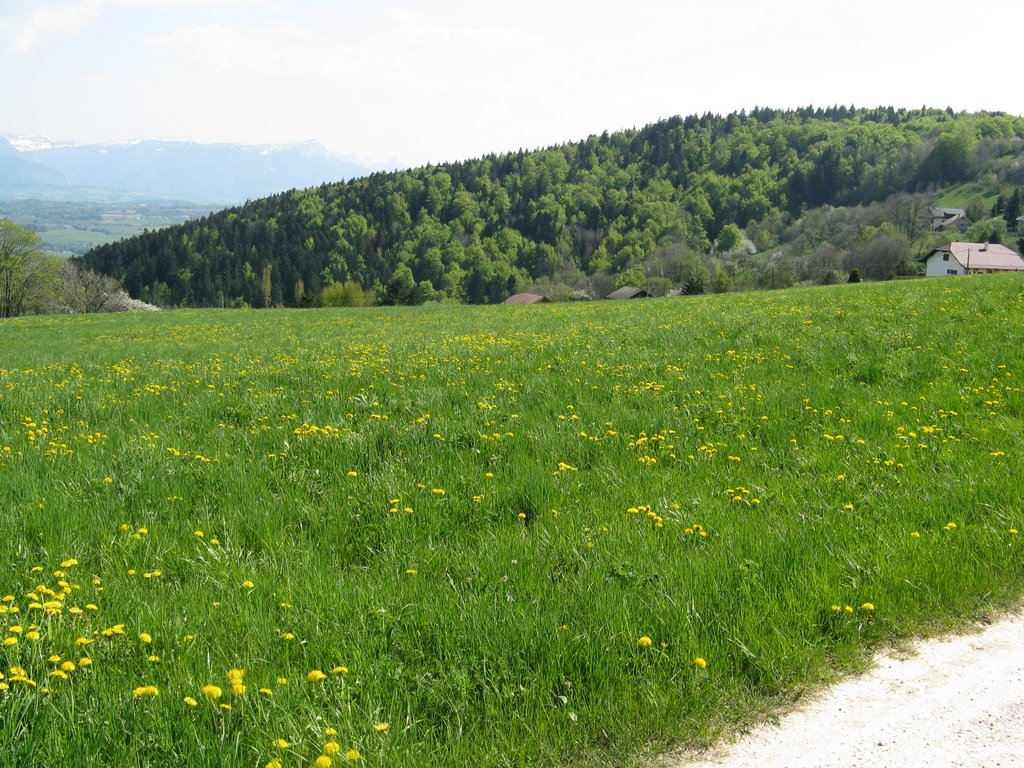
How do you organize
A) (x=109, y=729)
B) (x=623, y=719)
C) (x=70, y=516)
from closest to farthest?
(x=109, y=729) → (x=623, y=719) → (x=70, y=516)

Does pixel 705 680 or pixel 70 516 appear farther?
pixel 70 516

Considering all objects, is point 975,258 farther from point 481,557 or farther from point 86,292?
point 86,292

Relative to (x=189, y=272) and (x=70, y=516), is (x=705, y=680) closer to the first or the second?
(x=70, y=516)

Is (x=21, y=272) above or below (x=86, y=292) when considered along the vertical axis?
above

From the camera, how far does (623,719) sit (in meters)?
3.28

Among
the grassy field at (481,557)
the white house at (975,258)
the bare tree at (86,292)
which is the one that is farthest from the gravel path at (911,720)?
the white house at (975,258)

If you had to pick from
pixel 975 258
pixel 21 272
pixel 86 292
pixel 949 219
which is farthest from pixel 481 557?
pixel 949 219

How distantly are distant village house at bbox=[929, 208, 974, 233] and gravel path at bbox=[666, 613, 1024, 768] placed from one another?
186 m

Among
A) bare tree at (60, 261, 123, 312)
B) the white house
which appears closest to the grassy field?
bare tree at (60, 261, 123, 312)

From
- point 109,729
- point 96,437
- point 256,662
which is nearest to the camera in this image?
point 109,729

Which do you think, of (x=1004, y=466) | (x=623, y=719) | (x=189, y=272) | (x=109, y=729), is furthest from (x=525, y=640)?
(x=189, y=272)

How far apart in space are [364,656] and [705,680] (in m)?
1.83

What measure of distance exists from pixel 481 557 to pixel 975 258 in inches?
4864

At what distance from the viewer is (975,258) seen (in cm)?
10300
